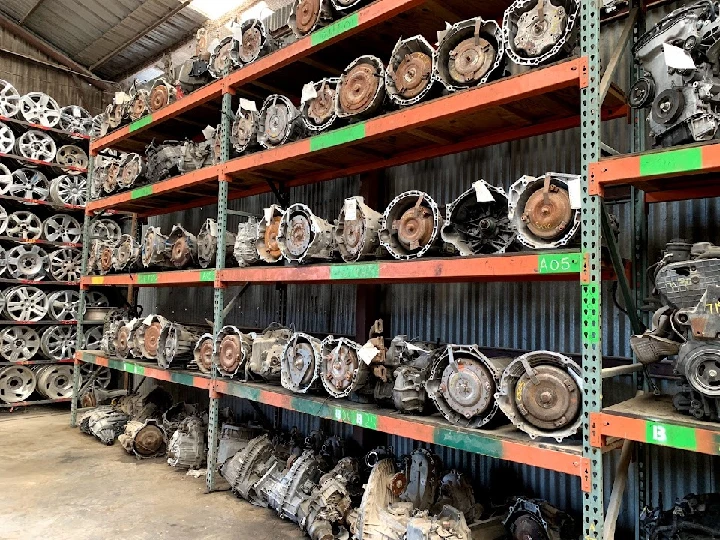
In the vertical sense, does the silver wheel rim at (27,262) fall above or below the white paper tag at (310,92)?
below

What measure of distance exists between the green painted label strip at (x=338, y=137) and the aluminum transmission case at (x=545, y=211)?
3.82ft

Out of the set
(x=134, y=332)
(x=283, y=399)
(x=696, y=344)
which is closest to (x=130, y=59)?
(x=134, y=332)

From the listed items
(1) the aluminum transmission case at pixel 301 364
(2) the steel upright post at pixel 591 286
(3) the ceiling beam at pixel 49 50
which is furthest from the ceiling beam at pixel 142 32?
(2) the steel upright post at pixel 591 286

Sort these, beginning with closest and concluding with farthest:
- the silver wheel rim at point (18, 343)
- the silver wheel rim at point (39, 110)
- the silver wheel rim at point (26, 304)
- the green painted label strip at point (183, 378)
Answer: the green painted label strip at point (183, 378)
the silver wheel rim at point (18, 343)
the silver wheel rim at point (26, 304)
the silver wheel rim at point (39, 110)

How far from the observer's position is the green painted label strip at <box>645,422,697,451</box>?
6.34 feet

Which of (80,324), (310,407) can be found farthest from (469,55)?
(80,324)

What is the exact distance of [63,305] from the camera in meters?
7.93

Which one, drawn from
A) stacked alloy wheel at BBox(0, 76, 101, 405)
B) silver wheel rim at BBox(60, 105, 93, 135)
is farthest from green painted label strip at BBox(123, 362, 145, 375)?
silver wheel rim at BBox(60, 105, 93, 135)

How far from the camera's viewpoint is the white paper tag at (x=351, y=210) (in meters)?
3.43

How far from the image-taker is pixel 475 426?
8.88 feet

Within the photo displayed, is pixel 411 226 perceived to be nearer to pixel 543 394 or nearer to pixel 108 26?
pixel 543 394

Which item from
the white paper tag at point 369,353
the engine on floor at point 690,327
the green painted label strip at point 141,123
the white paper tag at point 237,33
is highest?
the white paper tag at point 237,33

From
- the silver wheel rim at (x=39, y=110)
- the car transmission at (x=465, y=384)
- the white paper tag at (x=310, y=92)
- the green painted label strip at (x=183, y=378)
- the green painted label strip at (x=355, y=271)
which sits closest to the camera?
the car transmission at (x=465, y=384)

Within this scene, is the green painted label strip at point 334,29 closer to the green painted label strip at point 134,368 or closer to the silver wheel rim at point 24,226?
the green painted label strip at point 134,368
